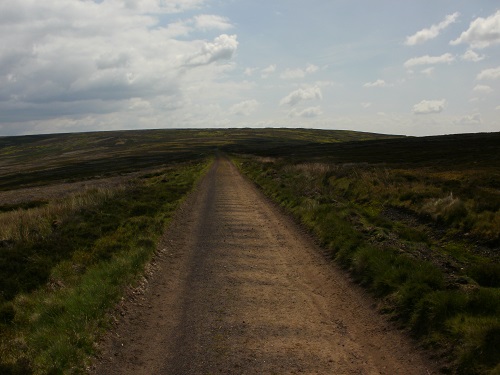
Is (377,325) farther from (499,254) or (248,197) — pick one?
(248,197)

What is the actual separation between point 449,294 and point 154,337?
5.56 metres

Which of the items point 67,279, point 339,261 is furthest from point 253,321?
point 67,279

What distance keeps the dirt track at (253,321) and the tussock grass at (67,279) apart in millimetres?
557

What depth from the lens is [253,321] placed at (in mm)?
7898

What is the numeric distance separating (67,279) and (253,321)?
230 inches

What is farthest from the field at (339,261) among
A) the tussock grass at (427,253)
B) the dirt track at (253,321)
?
the dirt track at (253,321)

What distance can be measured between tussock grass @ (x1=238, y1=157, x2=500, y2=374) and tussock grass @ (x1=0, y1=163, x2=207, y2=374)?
5.78 metres

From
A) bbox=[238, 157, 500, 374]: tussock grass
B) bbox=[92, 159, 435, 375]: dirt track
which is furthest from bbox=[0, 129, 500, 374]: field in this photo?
bbox=[92, 159, 435, 375]: dirt track

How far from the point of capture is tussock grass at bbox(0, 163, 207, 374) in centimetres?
691

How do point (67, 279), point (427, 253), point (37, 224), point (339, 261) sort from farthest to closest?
point (37, 224), point (339, 261), point (427, 253), point (67, 279)

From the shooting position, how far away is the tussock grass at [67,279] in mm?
6910

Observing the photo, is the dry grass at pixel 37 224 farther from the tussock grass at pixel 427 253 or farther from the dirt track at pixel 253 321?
the tussock grass at pixel 427 253

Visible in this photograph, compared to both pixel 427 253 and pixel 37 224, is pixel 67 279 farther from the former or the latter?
pixel 427 253

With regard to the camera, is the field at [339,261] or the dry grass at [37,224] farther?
the dry grass at [37,224]
